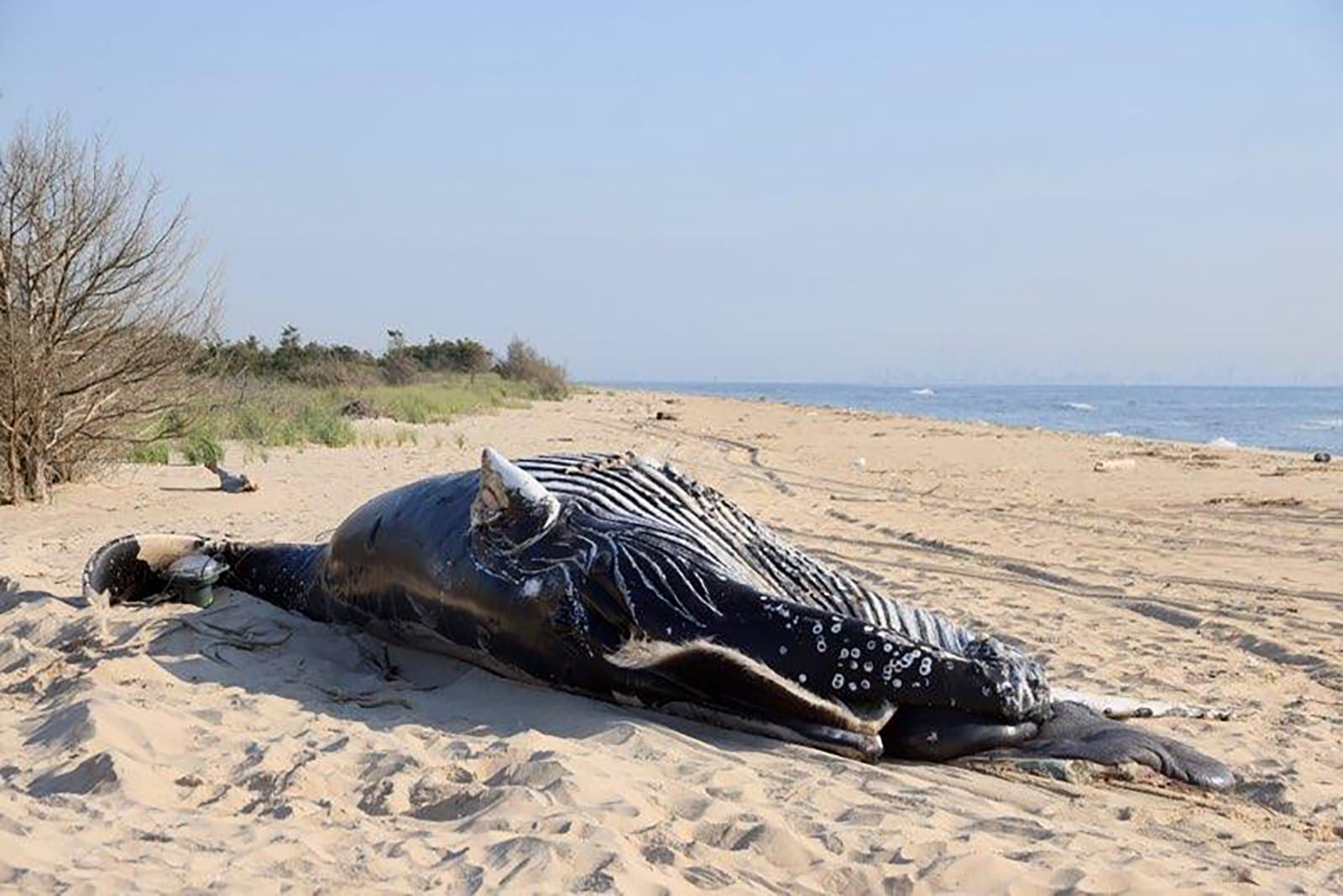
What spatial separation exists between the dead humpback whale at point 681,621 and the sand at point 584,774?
0.46ft

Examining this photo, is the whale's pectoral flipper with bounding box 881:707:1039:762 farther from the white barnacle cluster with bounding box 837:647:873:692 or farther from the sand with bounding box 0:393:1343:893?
the white barnacle cluster with bounding box 837:647:873:692

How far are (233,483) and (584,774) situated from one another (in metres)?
11.0

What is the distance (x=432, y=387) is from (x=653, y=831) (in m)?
41.3

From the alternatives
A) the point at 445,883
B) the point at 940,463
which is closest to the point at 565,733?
the point at 445,883

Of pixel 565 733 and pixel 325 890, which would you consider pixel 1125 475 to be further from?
pixel 325 890

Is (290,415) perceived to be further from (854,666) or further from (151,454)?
(854,666)

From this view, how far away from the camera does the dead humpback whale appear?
482 centimetres

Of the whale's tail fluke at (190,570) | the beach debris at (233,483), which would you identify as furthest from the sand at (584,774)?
the beach debris at (233,483)

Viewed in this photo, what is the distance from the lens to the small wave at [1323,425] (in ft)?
157

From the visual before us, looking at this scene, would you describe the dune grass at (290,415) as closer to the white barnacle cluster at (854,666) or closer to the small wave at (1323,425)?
the white barnacle cluster at (854,666)

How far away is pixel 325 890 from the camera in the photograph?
3396mm

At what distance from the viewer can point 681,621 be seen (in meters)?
4.90

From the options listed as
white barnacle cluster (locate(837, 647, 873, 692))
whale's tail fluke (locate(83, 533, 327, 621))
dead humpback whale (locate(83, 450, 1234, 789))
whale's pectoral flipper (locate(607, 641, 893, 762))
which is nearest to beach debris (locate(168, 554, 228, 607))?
whale's tail fluke (locate(83, 533, 327, 621))

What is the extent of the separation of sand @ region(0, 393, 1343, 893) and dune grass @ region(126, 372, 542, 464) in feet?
23.5
